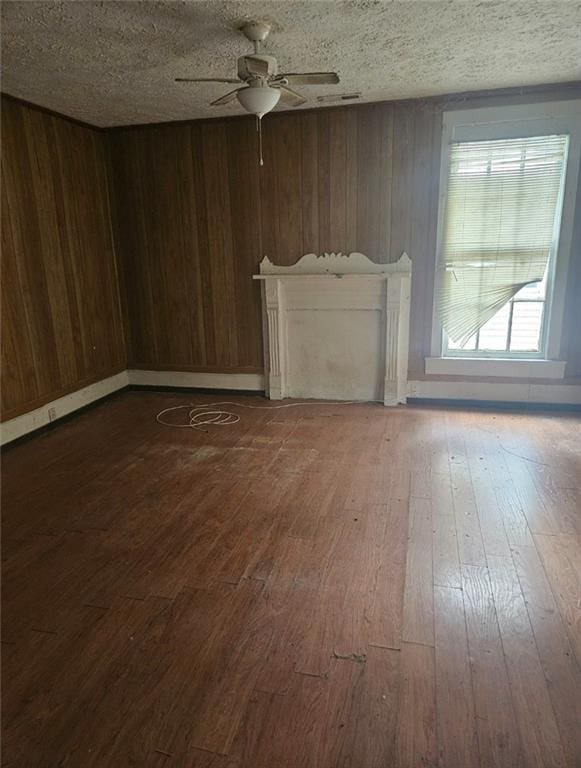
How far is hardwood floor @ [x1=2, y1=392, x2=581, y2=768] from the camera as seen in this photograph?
4.82 feet

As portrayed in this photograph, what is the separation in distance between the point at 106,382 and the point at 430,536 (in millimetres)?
3551

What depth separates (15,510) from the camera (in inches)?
111

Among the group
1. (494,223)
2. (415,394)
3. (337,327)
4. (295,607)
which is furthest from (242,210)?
(295,607)

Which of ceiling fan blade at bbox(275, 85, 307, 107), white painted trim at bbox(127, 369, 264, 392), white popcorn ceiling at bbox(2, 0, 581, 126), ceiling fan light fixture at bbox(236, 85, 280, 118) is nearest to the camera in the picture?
white popcorn ceiling at bbox(2, 0, 581, 126)

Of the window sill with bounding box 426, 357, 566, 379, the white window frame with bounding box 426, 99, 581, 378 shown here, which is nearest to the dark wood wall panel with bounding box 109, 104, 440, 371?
the white window frame with bounding box 426, 99, 581, 378

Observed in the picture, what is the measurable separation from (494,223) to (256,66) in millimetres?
2455

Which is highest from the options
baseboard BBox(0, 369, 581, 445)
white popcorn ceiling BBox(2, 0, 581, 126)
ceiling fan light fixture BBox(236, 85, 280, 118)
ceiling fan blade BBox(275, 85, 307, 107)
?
white popcorn ceiling BBox(2, 0, 581, 126)

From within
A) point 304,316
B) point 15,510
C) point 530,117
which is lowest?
point 15,510

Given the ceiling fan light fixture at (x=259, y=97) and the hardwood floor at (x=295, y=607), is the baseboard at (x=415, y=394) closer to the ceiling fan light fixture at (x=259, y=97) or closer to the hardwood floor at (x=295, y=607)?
the hardwood floor at (x=295, y=607)

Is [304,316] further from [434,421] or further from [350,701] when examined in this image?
[350,701]

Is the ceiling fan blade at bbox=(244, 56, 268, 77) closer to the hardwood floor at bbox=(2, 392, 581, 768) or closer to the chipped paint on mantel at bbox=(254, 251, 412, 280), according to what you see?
the chipped paint on mantel at bbox=(254, 251, 412, 280)

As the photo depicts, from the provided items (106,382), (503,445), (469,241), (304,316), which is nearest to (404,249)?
(469,241)

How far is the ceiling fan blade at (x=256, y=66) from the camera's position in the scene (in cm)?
245

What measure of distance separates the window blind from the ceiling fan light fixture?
2.02 m
